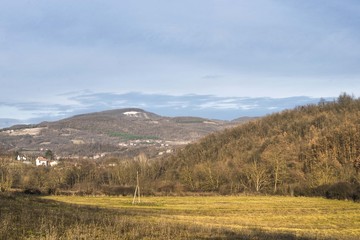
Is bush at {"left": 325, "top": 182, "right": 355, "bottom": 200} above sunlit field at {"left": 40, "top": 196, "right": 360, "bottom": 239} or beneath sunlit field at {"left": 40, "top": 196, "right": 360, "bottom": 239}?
beneath

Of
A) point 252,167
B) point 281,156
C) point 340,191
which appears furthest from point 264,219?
point 281,156

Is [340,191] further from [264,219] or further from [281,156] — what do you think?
[264,219]

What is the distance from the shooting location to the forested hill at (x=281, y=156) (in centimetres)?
9081

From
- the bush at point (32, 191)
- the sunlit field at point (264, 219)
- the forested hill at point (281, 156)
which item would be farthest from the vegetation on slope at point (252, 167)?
the sunlit field at point (264, 219)

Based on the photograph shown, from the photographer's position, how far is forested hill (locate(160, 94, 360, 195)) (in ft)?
298

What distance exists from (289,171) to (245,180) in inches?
419

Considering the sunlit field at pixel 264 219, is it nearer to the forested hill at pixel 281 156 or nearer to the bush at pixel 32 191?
the bush at pixel 32 191

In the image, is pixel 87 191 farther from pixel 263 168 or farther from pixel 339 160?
pixel 339 160

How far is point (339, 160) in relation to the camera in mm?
102750

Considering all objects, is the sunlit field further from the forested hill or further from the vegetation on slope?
the forested hill


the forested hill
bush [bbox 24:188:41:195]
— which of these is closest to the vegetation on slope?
the forested hill

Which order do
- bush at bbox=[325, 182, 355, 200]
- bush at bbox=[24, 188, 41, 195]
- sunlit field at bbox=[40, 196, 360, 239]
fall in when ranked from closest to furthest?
1. sunlit field at bbox=[40, 196, 360, 239]
2. bush at bbox=[325, 182, 355, 200]
3. bush at bbox=[24, 188, 41, 195]

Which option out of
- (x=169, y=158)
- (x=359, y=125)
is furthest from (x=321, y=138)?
(x=169, y=158)

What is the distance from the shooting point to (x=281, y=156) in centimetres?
10338
